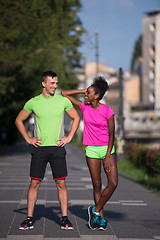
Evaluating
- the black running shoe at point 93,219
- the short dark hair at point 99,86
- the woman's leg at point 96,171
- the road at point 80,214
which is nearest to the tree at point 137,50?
the road at point 80,214

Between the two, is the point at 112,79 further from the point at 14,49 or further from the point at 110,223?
the point at 110,223

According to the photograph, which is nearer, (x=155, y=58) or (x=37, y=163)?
(x=37, y=163)

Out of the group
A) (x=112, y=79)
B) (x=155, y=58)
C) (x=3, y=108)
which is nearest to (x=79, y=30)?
(x=3, y=108)

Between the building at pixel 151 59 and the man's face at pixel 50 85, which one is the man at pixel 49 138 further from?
the building at pixel 151 59

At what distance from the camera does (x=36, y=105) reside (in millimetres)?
6434

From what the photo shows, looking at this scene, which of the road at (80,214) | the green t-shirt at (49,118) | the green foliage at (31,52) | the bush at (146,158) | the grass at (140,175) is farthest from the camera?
the green foliage at (31,52)

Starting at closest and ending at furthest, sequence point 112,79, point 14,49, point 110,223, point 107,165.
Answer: point 107,165
point 110,223
point 14,49
point 112,79

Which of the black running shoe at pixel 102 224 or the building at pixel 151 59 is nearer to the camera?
the black running shoe at pixel 102 224

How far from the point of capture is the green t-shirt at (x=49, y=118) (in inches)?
251

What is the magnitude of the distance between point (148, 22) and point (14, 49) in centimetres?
8448

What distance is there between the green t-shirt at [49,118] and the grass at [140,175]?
5230 millimetres

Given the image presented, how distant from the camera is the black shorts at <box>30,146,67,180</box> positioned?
21.1 feet

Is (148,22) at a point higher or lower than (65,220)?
higher

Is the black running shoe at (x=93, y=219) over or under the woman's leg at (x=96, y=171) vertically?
under
